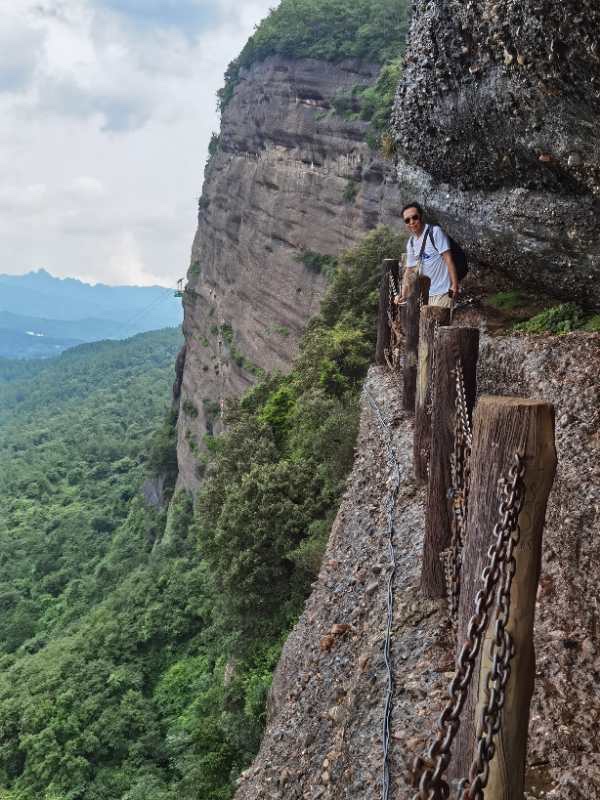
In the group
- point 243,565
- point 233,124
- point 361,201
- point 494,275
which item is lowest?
point 243,565

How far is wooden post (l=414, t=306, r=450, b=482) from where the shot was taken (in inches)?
226

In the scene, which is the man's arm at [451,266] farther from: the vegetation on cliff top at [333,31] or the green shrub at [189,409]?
the green shrub at [189,409]

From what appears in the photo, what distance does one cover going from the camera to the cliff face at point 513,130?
419 centimetres

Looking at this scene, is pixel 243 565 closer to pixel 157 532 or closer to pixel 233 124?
pixel 157 532

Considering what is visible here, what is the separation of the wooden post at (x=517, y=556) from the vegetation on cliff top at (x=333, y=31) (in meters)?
32.4

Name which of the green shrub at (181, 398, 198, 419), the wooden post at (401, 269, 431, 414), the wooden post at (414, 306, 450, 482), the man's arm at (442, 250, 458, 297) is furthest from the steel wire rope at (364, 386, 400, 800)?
the green shrub at (181, 398, 198, 419)

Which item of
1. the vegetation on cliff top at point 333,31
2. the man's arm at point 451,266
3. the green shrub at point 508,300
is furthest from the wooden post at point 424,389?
→ the vegetation on cliff top at point 333,31

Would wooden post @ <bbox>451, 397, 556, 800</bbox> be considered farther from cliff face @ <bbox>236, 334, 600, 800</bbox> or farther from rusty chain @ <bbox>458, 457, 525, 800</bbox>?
cliff face @ <bbox>236, 334, 600, 800</bbox>

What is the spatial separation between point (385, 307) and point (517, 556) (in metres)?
8.39

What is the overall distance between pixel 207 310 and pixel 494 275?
1278 inches

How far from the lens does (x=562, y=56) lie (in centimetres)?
407

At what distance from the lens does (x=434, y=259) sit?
7176 mm

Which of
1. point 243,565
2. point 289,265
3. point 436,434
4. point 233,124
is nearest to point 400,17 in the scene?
point 233,124

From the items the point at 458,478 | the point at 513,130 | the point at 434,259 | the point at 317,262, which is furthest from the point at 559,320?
the point at 317,262
